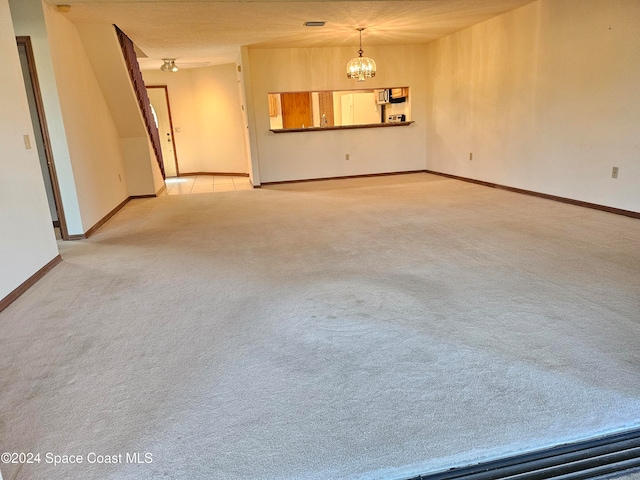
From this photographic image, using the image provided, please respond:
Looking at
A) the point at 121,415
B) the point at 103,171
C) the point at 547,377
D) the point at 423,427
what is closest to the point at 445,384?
the point at 423,427

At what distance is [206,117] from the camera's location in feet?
31.6

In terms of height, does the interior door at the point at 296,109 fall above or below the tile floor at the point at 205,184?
above

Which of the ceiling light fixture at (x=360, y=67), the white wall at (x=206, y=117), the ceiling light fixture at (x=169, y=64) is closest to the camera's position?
the ceiling light fixture at (x=360, y=67)

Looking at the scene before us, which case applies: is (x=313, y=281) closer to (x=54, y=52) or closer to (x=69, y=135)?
(x=69, y=135)

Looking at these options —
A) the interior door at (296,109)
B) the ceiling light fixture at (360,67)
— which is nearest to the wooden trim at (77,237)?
the ceiling light fixture at (360,67)

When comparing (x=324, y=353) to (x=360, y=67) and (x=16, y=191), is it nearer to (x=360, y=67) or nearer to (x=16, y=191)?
(x=16, y=191)

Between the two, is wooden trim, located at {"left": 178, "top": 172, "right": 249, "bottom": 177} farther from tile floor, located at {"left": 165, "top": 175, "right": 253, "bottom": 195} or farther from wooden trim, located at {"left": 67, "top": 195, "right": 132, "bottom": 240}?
wooden trim, located at {"left": 67, "top": 195, "right": 132, "bottom": 240}

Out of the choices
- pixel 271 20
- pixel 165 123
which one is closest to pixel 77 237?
pixel 271 20

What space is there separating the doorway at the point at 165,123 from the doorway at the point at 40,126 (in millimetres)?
5325

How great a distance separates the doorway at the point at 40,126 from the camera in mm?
4105

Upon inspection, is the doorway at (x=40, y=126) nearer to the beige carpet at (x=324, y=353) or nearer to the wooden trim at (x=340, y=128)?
the beige carpet at (x=324, y=353)

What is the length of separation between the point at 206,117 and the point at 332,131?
3335mm

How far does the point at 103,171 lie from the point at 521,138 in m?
5.48

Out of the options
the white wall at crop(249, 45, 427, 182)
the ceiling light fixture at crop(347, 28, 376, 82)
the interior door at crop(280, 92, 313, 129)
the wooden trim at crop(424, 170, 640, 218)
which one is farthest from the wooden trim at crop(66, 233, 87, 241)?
the interior door at crop(280, 92, 313, 129)
